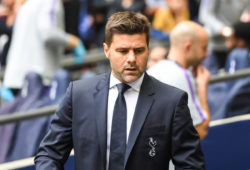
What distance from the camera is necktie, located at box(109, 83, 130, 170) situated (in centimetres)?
290

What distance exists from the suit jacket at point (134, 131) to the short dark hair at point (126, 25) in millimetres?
253

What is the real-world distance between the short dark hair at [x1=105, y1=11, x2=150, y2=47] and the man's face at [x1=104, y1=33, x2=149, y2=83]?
2cm

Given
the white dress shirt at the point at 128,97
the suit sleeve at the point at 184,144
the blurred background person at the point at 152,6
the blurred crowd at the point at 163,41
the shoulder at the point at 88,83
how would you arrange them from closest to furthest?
the suit sleeve at the point at 184,144 → the white dress shirt at the point at 128,97 → the shoulder at the point at 88,83 → the blurred crowd at the point at 163,41 → the blurred background person at the point at 152,6

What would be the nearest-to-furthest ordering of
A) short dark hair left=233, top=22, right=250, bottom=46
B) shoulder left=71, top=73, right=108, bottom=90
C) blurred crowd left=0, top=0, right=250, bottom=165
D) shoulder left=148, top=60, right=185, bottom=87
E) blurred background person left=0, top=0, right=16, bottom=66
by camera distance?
shoulder left=71, top=73, right=108, bottom=90
shoulder left=148, top=60, right=185, bottom=87
blurred crowd left=0, top=0, right=250, bottom=165
short dark hair left=233, top=22, right=250, bottom=46
blurred background person left=0, top=0, right=16, bottom=66

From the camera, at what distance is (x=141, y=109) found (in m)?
2.94

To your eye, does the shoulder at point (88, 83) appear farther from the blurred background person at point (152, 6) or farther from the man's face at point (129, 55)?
the blurred background person at point (152, 6)

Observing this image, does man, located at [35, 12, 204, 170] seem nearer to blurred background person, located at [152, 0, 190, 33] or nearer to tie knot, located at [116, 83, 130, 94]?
tie knot, located at [116, 83, 130, 94]

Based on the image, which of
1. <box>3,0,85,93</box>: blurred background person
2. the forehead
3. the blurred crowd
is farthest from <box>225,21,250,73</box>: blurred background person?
the forehead

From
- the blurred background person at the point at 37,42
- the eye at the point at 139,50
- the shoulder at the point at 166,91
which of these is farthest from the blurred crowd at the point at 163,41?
the eye at the point at 139,50

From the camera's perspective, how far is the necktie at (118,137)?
9.53 feet

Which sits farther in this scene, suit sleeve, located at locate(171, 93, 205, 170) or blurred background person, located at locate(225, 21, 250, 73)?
blurred background person, located at locate(225, 21, 250, 73)

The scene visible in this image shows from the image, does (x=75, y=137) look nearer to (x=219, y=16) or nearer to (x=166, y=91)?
(x=166, y=91)

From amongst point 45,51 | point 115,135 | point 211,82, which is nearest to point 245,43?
point 211,82

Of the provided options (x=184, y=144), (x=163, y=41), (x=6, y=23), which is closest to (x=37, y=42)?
(x=6, y=23)
